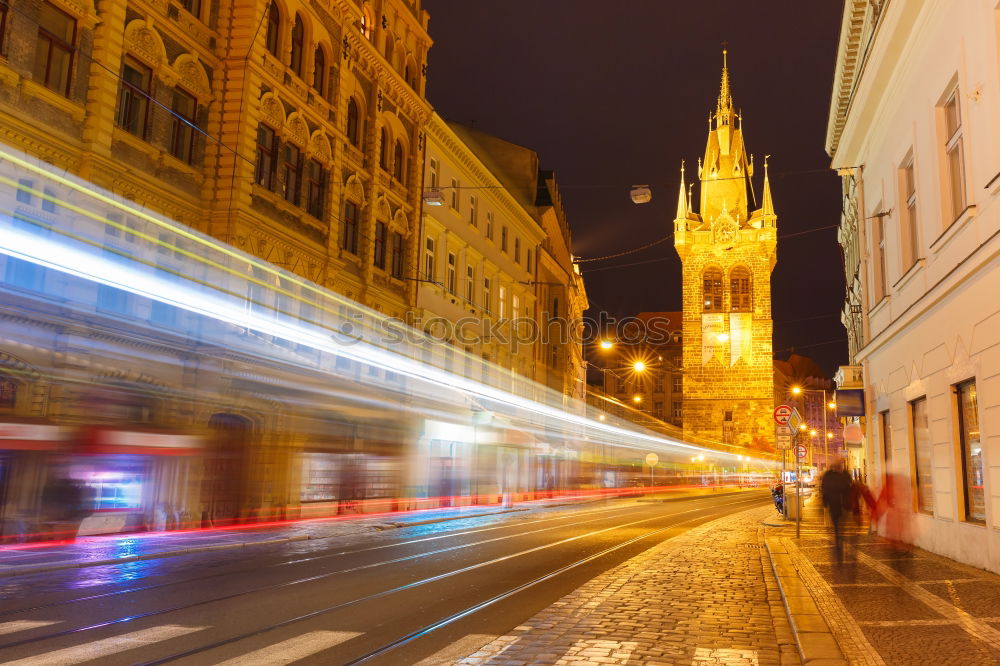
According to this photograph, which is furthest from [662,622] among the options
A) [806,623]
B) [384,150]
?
[384,150]

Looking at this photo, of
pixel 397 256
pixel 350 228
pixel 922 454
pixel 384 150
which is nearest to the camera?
pixel 922 454

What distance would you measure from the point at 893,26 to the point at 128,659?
15.4 m

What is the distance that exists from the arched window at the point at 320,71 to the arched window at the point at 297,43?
876mm

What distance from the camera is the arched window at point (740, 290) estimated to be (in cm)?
9575

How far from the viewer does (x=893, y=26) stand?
15766 mm

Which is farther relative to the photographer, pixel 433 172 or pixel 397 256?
pixel 433 172

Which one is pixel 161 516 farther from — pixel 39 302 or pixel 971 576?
pixel 971 576

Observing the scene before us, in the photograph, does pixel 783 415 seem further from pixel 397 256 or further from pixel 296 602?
pixel 397 256

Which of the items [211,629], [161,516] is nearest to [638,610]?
[211,629]

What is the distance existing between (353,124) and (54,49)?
13116 millimetres

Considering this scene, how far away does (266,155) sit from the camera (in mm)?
24891

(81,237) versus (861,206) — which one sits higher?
(861,206)

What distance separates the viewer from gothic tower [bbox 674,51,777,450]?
93500 mm

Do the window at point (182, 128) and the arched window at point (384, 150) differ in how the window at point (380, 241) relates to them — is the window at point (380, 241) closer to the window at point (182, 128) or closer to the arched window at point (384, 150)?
the arched window at point (384, 150)
